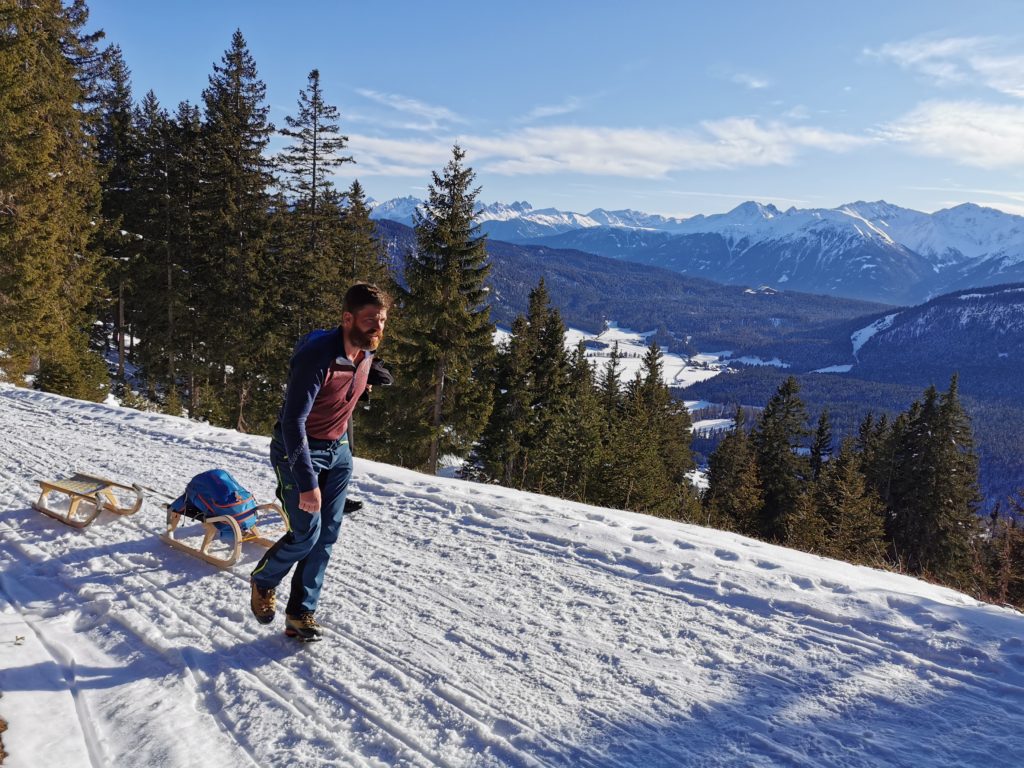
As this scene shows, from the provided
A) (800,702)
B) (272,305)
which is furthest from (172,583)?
(272,305)

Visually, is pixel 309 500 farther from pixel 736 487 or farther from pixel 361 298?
pixel 736 487

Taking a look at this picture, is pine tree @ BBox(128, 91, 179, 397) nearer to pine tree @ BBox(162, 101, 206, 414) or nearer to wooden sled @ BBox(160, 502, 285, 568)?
pine tree @ BBox(162, 101, 206, 414)

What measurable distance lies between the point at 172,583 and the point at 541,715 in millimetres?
3431

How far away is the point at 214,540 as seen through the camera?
5969 mm

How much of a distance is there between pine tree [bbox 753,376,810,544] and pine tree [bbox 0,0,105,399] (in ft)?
116

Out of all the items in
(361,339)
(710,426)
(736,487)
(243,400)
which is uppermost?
(361,339)

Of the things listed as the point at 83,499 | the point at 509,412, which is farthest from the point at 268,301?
the point at 83,499

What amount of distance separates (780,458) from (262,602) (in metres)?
38.4

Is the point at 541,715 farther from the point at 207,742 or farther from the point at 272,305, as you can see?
the point at 272,305

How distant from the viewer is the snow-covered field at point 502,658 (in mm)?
3311

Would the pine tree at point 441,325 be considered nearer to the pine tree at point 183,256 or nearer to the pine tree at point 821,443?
the pine tree at point 183,256

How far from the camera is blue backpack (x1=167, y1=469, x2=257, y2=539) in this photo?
18.4 feet

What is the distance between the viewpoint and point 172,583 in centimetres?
504

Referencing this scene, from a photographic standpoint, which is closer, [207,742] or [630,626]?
[207,742]
